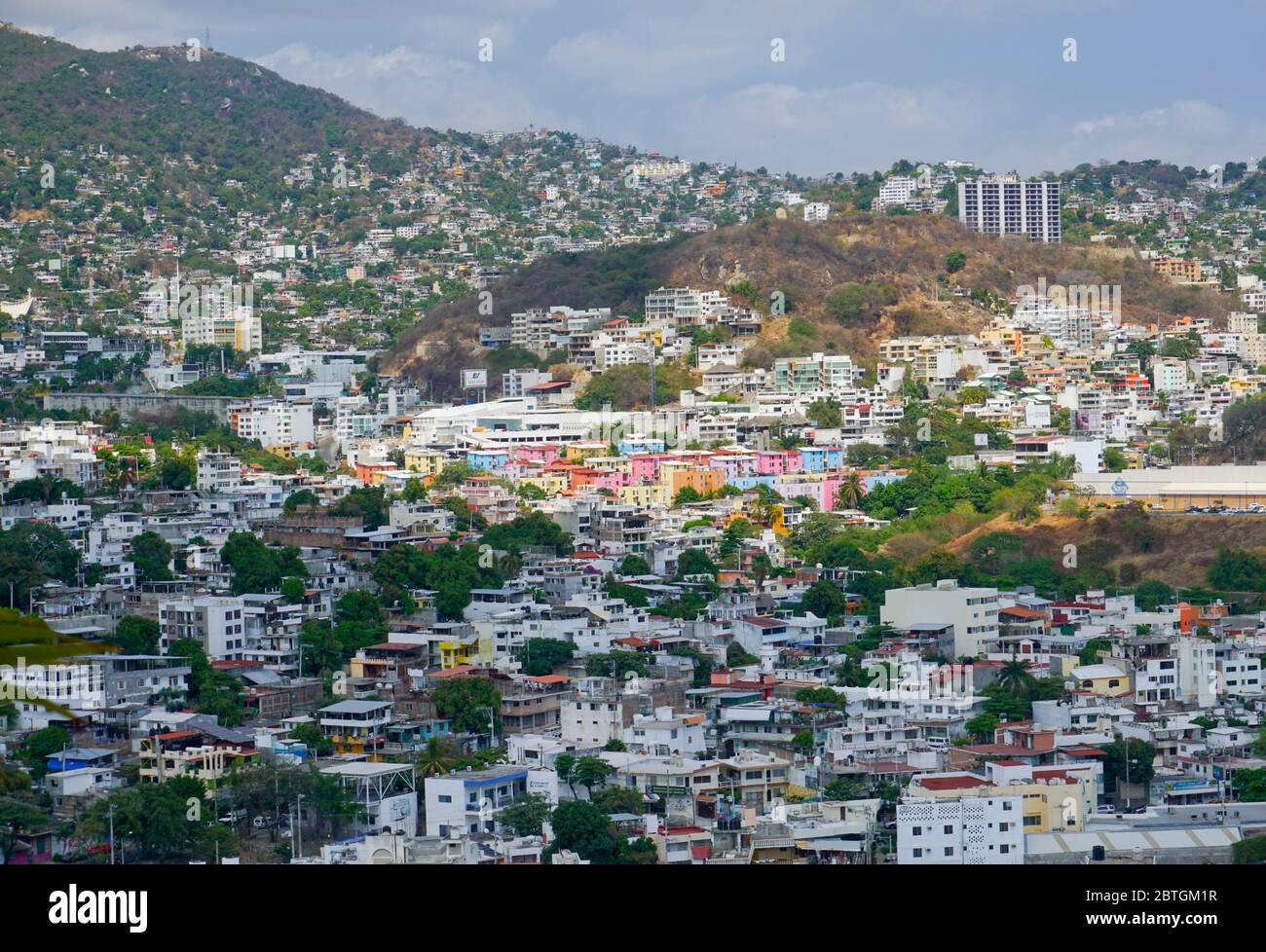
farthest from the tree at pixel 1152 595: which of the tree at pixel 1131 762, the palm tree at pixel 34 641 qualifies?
the palm tree at pixel 34 641

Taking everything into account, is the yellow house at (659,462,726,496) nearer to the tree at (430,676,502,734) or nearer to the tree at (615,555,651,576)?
the tree at (615,555,651,576)

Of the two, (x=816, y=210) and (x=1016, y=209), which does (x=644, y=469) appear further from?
(x=1016, y=209)

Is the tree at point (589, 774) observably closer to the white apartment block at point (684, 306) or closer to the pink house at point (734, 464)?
the pink house at point (734, 464)

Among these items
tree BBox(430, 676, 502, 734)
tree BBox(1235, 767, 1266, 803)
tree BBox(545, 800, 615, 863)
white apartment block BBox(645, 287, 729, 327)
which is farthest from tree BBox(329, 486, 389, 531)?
white apartment block BBox(645, 287, 729, 327)

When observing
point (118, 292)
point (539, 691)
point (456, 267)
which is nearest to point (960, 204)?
point (456, 267)

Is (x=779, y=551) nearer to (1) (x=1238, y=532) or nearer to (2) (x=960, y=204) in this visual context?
(1) (x=1238, y=532)
